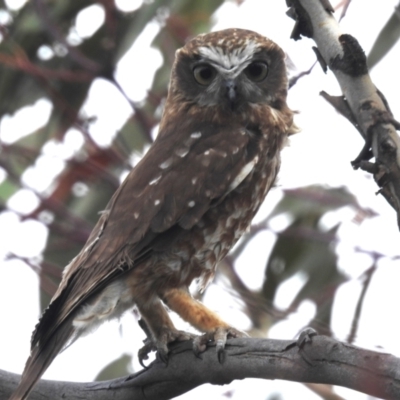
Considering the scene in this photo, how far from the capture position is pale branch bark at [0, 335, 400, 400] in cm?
181

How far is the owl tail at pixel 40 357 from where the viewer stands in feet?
7.93

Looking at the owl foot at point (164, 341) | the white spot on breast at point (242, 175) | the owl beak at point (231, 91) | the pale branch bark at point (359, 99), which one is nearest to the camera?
the pale branch bark at point (359, 99)

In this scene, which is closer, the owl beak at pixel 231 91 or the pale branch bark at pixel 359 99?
the pale branch bark at pixel 359 99

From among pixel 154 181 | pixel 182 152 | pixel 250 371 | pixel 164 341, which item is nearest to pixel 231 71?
pixel 182 152

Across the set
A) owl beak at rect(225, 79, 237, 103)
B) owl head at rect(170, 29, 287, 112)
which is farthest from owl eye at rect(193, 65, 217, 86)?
owl beak at rect(225, 79, 237, 103)

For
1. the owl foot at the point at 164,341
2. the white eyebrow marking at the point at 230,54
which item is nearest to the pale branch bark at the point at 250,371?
the owl foot at the point at 164,341

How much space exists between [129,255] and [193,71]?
0.91 metres

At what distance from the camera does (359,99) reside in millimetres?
2021

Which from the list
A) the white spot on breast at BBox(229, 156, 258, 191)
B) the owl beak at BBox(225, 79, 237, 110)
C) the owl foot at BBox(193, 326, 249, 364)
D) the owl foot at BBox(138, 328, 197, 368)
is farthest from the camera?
the owl beak at BBox(225, 79, 237, 110)

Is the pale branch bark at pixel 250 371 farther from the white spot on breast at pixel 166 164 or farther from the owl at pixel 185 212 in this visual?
the white spot on breast at pixel 166 164

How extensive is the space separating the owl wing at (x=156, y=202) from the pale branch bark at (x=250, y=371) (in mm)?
242

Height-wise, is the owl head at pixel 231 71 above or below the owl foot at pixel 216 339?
above

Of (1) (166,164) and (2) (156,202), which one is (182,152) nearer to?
(1) (166,164)

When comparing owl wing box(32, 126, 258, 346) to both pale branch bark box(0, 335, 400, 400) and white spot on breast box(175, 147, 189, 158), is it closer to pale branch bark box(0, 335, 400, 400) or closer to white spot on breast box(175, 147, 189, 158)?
white spot on breast box(175, 147, 189, 158)
